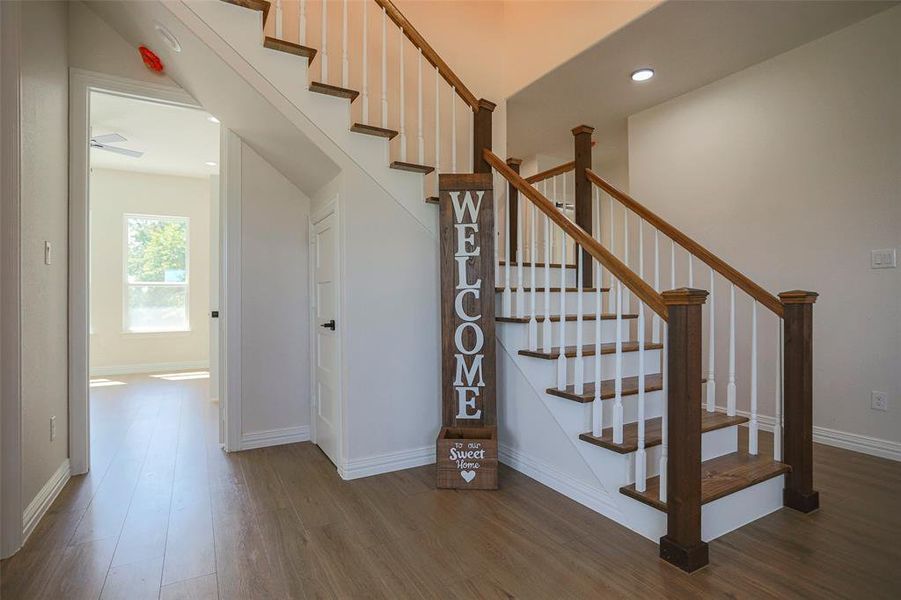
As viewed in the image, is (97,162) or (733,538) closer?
(733,538)

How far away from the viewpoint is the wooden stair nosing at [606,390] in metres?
2.25

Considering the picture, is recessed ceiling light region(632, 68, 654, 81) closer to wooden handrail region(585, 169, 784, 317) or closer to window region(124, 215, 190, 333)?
wooden handrail region(585, 169, 784, 317)

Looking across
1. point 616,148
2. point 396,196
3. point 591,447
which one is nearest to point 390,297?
point 396,196

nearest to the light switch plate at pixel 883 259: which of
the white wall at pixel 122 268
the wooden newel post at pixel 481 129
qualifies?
the wooden newel post at pixel 481 129

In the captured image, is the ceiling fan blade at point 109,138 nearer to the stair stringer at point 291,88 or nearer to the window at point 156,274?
the window at point 156,274

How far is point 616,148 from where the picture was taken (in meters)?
5.70

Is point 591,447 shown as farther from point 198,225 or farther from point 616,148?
point 198,225

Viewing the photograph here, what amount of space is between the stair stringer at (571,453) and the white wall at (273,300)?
151cm

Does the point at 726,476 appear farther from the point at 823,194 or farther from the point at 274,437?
the point at 274,437

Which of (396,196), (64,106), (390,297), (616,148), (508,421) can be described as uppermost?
(616,148)

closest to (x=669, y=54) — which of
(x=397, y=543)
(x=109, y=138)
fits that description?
(x=397, y=543)

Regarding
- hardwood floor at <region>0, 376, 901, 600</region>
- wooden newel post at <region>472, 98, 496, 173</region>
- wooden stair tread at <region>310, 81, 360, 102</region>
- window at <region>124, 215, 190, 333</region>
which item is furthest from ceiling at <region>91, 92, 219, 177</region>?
hardwood floor at <region>0, 376, 901, 600</region>

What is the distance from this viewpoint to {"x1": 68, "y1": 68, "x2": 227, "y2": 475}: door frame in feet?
8.84

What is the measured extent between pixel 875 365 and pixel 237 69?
4.20m
